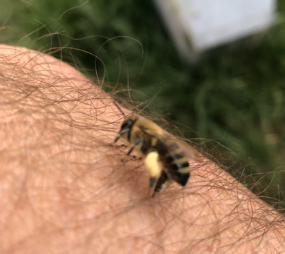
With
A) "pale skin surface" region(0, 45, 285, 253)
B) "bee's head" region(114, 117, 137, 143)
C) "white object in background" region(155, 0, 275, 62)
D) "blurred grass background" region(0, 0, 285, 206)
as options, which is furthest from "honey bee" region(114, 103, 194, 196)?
"white object in background" region(155, 0, 275, 62)

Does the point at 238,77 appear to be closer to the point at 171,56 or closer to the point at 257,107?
the point at 257,107

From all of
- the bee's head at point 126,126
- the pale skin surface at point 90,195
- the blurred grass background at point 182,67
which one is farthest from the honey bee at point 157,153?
the blurred grass background at point 182,67

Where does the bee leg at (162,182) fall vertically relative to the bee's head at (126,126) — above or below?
below

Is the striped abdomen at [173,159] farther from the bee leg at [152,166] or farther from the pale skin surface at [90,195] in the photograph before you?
the pale skin surface at [90,195]

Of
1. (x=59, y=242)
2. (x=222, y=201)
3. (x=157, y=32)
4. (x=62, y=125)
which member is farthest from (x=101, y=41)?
(x=59, y=242)

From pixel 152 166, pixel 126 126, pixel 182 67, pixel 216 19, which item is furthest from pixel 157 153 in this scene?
pixel 182 67

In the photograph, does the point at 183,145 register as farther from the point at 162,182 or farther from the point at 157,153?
the point at 162,182
